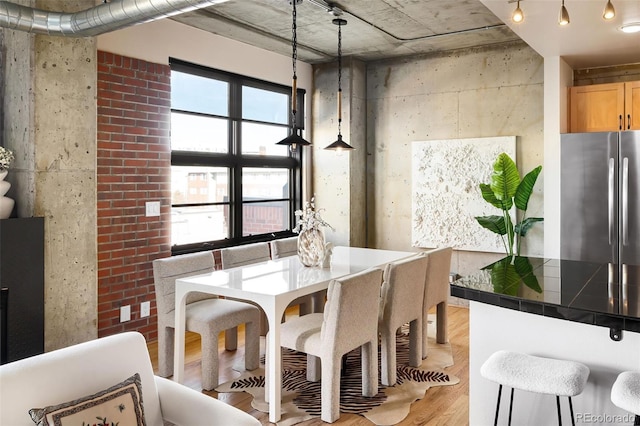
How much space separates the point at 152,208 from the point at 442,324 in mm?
2774

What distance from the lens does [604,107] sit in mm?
4871

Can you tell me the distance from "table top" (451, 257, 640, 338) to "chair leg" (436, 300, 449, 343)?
1.41 metres

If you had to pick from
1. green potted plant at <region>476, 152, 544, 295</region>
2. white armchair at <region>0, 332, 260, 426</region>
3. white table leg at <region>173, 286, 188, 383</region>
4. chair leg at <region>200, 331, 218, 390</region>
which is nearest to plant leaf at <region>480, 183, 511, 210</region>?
green potted plant at <region>476, 152, 544, 295</region>

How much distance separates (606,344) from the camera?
2332 mm

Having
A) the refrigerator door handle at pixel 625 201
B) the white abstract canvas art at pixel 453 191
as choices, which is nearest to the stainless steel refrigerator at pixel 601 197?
the refrigerator door handle at pixel 625 201

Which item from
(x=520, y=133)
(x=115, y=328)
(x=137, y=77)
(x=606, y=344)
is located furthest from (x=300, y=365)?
(x=520, y=133)

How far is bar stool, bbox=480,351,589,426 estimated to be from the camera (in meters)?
2.09

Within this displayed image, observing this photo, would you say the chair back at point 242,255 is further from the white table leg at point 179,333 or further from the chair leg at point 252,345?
the white table leg at point 179,333

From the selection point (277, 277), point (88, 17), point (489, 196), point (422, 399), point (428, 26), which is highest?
point (428, 26)

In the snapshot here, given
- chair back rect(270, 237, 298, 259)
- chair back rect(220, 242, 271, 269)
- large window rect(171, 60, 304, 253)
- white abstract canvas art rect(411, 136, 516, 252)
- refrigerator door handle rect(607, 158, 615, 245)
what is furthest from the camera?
white abstract canvas art rect(411, 136, 516, 252)

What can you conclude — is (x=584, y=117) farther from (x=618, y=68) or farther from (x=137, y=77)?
(x=137, y=77)

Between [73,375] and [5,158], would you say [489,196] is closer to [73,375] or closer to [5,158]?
[5,158]

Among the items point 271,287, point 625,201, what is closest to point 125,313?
point 271,287

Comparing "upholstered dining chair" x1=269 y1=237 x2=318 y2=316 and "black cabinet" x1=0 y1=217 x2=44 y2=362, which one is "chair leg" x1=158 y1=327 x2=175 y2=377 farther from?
"upholstered dining chair" x1=269 y1=237 x2=318 y2=316
